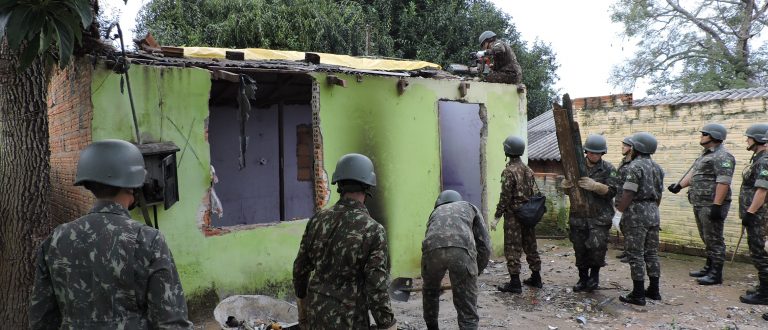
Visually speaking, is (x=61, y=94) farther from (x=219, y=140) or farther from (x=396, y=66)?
(x=396, y=66)

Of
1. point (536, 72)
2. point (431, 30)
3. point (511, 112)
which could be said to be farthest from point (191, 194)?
point (536, 72)

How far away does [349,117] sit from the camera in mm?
6848

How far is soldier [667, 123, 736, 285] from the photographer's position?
6457mm

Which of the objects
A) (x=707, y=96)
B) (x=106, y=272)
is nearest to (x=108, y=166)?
(x=106, y=272)

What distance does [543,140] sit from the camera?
13844mm

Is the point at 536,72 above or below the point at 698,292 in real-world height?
above

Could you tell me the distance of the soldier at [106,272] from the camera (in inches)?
86.9

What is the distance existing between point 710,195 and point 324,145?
5.13 meters

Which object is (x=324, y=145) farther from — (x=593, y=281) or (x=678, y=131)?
(x=678, y=131)

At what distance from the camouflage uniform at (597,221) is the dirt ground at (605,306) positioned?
0.59 m

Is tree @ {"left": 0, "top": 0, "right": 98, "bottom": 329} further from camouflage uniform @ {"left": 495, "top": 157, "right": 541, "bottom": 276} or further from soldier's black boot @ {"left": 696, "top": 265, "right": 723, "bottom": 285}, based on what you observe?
soldier's black boot @ {"left": 696, "top": 265, "right": 723, "bottom": 285}

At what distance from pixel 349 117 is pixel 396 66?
212cm

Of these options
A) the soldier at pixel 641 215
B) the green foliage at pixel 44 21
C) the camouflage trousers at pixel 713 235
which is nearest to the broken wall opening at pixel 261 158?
the soldier at pixel 641 215

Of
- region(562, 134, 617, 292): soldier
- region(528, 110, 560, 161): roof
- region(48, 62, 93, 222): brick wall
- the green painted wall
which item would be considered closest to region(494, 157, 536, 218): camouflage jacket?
region(562, 134, 617, 292): soldier
